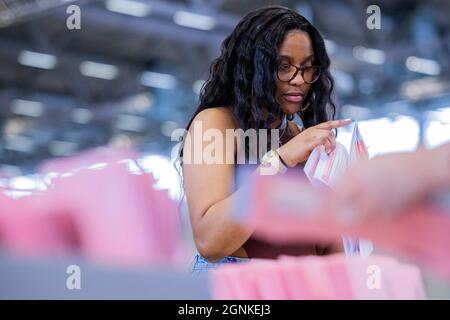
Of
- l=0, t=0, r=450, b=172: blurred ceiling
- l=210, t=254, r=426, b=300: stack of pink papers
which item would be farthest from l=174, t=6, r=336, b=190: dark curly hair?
l=0, t=0, r=450, b=172: blurred ceiling

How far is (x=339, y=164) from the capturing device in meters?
1.18

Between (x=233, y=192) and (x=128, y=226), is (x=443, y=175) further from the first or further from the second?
(x=128, y=226)

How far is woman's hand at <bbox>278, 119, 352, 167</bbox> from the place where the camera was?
108 cm

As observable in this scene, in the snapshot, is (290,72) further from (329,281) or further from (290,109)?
(329,281)

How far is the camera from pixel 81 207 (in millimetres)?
1822

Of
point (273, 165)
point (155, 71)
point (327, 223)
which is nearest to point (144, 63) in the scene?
point (155, 71)

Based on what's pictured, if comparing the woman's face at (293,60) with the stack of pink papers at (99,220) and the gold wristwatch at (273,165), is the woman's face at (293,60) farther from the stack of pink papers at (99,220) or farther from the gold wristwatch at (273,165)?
the stack of pink papers at (99,220)

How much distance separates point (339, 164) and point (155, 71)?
274 centimetres

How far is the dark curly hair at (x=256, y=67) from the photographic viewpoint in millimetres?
1141

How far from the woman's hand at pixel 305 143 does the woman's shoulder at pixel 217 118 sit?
79mm

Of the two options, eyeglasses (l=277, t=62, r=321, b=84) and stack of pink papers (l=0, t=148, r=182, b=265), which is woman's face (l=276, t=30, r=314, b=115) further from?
stack of pink papers (l=0, t=148, r=182, b=265)

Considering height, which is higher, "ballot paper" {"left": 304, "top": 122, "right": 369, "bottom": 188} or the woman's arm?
"ballot paper" {"left": 304, "top": 122, "right": 369, "bottom": 188}

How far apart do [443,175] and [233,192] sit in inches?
14.0
